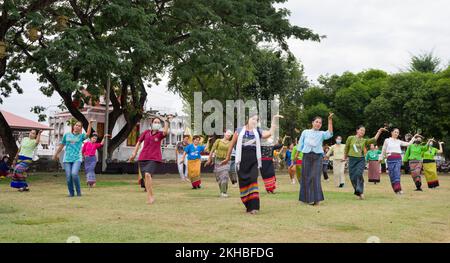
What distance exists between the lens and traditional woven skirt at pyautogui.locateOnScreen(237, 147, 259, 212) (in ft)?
33.3

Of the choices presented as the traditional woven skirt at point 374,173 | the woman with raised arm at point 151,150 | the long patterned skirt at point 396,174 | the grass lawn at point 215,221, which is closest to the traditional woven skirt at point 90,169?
the grass lawn at point 215,221

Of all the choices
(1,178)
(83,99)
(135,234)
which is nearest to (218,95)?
(83,99)

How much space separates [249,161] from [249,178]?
0.36 metres

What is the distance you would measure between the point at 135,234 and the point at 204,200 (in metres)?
5.87

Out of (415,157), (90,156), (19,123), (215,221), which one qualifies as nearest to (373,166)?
(415,157)

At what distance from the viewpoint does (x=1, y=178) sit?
76.6 feet

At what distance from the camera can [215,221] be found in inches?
348

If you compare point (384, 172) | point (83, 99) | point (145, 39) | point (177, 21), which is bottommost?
point (384, 172)

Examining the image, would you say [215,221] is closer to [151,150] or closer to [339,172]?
[151,150]

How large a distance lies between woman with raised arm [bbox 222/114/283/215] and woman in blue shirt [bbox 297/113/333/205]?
165 cm

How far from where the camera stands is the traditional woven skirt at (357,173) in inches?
543

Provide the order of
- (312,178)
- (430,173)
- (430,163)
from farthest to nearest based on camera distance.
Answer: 1. (430,173)
2. (430,163)
3. (312,178)

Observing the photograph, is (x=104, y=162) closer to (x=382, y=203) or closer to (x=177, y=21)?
(x=177, y=21)

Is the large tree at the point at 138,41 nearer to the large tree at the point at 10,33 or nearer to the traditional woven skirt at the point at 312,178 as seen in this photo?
the large tree at the point at 10,33
